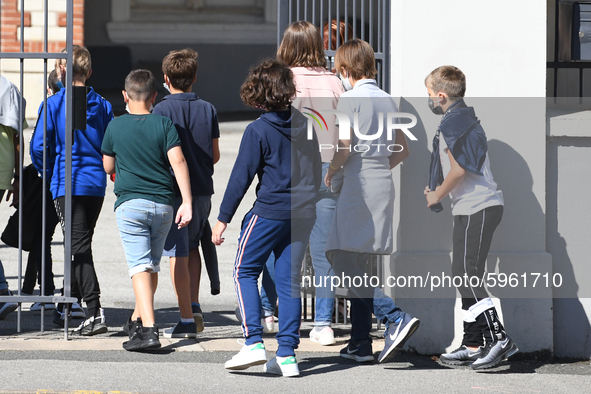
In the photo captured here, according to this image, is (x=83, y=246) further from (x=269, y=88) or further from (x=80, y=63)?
(x=269, y=88)

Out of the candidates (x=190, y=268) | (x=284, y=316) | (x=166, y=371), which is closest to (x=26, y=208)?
(x=190, y=268)

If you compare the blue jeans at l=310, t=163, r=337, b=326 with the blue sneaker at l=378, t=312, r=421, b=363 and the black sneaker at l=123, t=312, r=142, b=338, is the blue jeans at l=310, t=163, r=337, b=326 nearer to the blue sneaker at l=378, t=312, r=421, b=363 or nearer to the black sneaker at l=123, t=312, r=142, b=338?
the blue sneaker at l=378, t=312, r=421, b=363

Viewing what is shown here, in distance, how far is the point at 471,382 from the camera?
4695 millimetres

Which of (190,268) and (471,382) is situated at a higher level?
(190,268)

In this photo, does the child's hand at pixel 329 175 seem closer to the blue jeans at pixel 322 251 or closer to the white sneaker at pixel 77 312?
the blue jeans at pixel 322 251

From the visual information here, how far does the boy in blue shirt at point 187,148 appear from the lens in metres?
5.30

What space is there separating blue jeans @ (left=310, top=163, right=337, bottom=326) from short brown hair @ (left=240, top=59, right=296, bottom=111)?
920mm

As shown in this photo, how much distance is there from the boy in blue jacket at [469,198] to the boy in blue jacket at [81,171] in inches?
85.8

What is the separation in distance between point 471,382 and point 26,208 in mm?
3171

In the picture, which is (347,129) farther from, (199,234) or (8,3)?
Result: (8,3)

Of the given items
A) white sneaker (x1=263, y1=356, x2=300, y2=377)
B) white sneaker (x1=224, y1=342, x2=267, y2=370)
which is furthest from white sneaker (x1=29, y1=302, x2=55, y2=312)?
white sneaker (x1=263, y1=356, x2=300, y2=377)

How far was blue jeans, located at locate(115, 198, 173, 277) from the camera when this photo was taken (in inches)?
194

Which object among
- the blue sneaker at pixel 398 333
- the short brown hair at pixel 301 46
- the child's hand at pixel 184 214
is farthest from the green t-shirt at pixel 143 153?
the blue sneaker at pixel 398 333

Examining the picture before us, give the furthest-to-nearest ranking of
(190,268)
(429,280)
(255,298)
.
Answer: (190,268) < (429,280) < (255,298)
